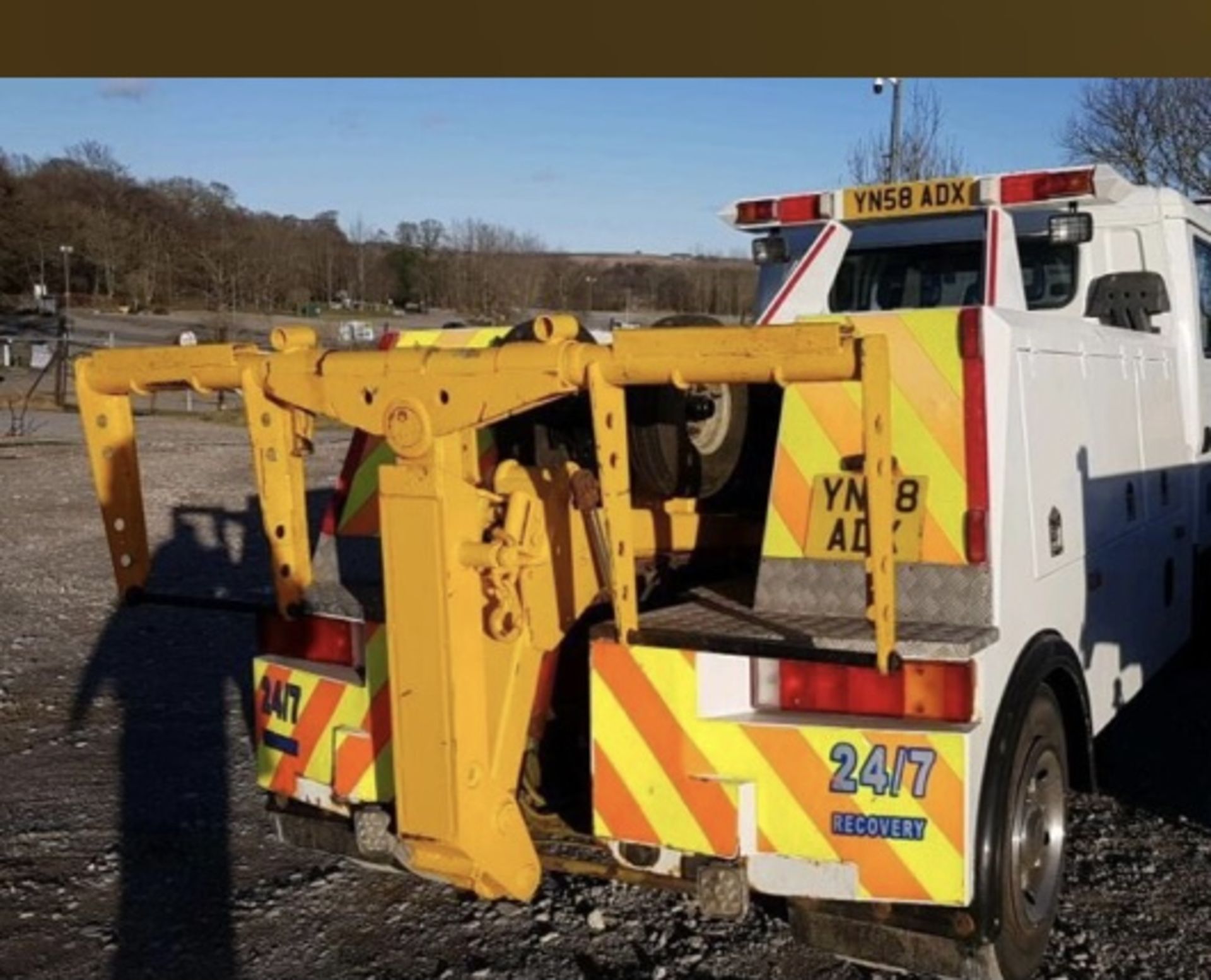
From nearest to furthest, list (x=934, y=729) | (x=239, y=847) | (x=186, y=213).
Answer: (x=934, y=729) → (x=239, y=847) → (x=186, y=213)

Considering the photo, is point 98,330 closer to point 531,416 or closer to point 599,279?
point 599,279

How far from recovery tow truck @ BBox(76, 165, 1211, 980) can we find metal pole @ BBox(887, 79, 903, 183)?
12.8 meters

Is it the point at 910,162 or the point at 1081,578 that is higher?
the point at 910,162

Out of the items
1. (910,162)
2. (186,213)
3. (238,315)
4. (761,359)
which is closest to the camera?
(761,359)

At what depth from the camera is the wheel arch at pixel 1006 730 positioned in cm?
326

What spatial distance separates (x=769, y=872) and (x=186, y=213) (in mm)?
85466

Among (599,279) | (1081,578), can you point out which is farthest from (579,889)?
(599,279)

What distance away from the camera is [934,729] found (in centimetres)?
323

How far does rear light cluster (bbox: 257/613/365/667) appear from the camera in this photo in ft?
13.4

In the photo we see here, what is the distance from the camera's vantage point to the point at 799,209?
5.98 metres

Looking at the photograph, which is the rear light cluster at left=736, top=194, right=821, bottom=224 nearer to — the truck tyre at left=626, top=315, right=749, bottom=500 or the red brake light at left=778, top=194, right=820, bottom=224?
the red brake light at left=778, top=194, right=820, bottom=224

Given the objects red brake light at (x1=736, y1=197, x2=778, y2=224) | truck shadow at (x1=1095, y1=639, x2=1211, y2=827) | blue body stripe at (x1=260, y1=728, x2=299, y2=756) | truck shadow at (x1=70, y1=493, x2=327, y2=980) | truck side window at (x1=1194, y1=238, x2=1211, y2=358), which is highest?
red brake light at (x1=736, y1=197, x2=778, y2=224)

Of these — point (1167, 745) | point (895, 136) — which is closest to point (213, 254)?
point (895, 136)

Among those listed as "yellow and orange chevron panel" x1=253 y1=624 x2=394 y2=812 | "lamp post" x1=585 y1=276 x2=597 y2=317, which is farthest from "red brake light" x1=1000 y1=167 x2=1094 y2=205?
"lamp post" x1=585 y1=276 x2=597 y2=317
